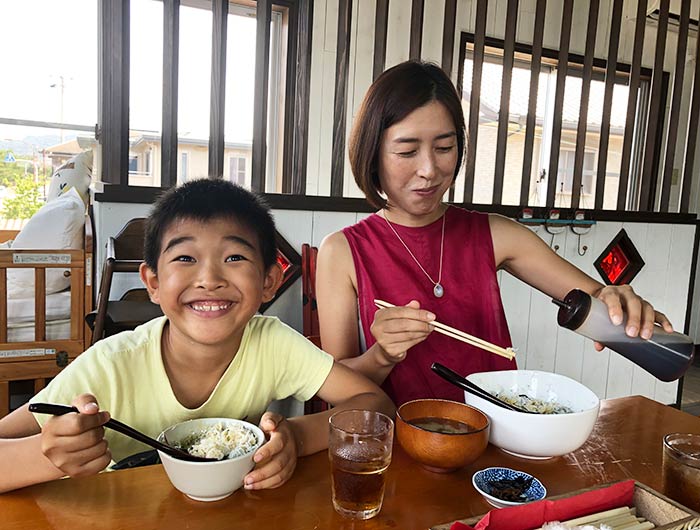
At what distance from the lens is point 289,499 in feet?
2.65

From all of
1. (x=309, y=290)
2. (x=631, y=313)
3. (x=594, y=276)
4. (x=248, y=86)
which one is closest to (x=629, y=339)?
(x=631, y=313)

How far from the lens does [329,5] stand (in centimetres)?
352

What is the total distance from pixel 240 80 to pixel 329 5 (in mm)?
752

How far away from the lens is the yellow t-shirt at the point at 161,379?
1.00 m

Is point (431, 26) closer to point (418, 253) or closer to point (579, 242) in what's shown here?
point (579, 242)

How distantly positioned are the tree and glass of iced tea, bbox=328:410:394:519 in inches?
140

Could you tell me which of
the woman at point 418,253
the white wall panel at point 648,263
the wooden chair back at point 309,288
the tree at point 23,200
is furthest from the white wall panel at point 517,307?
the tree at point 23,200

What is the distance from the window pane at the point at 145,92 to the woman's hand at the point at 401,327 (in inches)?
95.5

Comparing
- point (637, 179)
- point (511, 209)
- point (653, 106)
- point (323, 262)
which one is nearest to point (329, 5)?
point (511, 209)

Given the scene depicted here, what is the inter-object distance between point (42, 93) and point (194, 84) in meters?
0.99

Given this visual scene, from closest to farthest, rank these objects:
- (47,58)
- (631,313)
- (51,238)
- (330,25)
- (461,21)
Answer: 1. (631,313)
2. (51,238)
3. (47,58)
4. (330,25)
5. (461,21)

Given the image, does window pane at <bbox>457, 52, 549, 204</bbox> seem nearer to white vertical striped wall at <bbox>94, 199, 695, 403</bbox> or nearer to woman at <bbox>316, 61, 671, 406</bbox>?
white vertical striped wall at <bbox>94, 199, 695, 403</bbox>

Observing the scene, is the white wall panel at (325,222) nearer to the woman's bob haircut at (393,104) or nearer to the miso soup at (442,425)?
the woman's bob haircut at (393,104)

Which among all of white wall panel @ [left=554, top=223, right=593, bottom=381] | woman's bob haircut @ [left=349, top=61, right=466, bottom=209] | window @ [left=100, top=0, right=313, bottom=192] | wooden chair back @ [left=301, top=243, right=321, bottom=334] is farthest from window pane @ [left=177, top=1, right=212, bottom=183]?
white wall panel @ [left=554, top=223, right=593, bottom=381]
